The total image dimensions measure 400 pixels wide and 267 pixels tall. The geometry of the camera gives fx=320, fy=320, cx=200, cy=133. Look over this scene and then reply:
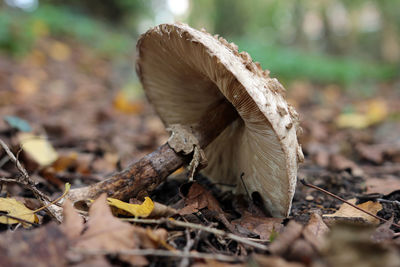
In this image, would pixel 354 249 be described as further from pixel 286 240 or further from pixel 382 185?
pixel 382 185

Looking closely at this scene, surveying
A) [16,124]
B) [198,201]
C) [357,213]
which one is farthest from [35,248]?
[16,124]

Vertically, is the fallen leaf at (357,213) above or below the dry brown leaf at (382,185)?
below

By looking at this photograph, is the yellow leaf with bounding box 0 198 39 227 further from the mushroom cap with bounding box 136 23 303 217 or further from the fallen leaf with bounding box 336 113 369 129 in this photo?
the fallen leaf with bounding box 336 113 369 129

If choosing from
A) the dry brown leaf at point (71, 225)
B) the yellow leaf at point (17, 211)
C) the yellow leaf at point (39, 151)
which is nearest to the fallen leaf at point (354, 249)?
the dry brown leaf at point (71, 225)

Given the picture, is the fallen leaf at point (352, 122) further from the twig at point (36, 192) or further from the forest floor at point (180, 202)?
the twig at point (36, 192)

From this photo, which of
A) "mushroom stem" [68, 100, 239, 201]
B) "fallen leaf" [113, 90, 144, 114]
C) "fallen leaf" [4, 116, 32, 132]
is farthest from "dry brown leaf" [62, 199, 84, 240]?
"fallen leaf" [113, 90, 144, 114]

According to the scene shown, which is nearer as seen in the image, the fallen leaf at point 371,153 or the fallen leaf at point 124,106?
the fallen leaf at point 371,153
